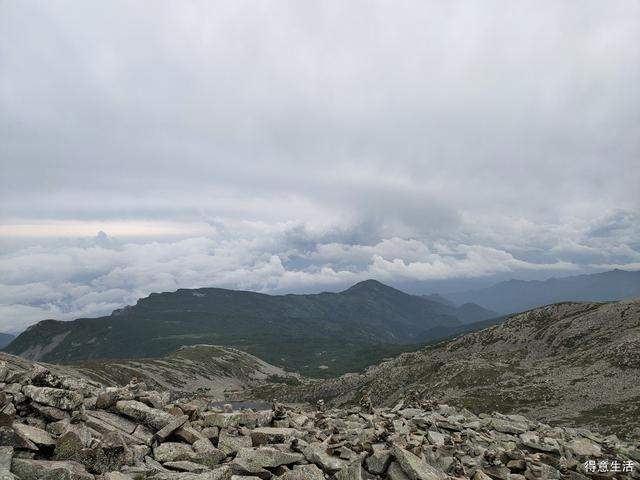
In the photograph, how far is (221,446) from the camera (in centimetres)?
2356

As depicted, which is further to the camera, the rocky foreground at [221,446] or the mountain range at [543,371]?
the mountain range at [543,371]

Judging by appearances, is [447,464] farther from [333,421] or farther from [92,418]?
[92,418]

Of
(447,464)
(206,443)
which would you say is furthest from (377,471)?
(206,443)

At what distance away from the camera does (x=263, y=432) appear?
85.0ft

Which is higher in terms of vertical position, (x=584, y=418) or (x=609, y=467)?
(x=609, y=467)

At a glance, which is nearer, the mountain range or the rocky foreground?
the rocky foreground

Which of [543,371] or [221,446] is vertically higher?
[221,446]

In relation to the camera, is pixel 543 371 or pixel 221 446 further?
pixel 543 371

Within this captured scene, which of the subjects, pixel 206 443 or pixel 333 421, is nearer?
pixel 206 443

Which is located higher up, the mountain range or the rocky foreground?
the rocky foreground

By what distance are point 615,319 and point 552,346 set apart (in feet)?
82.2

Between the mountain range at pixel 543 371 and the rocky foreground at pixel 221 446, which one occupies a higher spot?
the rocky foreground at pixel 221 446

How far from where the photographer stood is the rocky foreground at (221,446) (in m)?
19.4

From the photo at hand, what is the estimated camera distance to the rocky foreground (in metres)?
19.4
